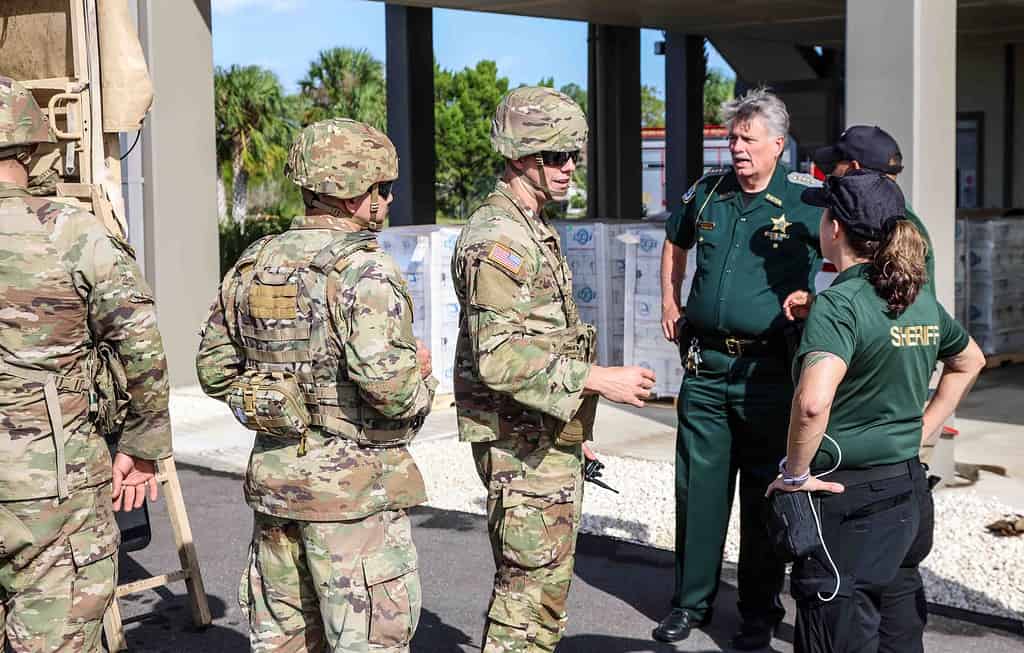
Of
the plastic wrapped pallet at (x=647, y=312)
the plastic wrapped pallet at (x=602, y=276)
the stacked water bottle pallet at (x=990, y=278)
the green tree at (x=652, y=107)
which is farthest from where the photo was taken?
the green tree at (x=652, y=107)

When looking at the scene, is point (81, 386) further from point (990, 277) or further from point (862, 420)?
point (990, 277)

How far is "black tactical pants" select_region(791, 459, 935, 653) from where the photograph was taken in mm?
3318

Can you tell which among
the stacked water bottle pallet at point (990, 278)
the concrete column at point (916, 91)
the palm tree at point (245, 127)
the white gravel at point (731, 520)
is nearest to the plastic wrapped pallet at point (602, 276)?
the white gravel at point (731, 520)

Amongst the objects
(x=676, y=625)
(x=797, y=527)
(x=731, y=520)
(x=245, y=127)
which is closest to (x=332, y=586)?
(x=797, y=527)

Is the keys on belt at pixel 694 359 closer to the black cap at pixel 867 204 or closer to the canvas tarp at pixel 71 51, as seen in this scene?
the black cap at pixel 867 204

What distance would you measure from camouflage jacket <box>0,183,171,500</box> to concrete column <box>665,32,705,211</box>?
51.3 feet

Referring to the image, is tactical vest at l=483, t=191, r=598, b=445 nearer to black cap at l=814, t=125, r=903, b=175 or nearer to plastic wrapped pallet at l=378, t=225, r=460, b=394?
black cap at l=814, t=125, r=903, b=175

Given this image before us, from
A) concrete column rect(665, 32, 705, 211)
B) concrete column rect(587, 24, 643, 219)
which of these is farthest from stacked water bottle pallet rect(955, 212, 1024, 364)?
concrete column rect(665, 32, 705, 211)

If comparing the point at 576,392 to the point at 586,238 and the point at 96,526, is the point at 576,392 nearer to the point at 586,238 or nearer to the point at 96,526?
the point at 96,526

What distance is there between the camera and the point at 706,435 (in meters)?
4.80

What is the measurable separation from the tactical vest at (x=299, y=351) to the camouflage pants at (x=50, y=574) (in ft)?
1.75

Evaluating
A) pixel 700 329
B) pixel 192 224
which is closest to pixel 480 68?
pixel 192 224

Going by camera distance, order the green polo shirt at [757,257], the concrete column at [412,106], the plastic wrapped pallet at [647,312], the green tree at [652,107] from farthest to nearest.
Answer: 1. the green tree at [652,107]
2. the concrete column at [412,106]
3. the plastic wrapped pallet at [647,312]
4. the green polo shirt at [757,257]

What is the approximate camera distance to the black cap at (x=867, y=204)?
10.8 ft
